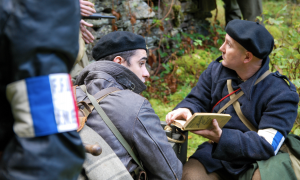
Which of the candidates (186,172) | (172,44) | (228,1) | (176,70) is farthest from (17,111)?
(228,1)

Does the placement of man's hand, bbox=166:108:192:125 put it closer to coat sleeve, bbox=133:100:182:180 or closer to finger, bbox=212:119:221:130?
finger, bbox=212:119:221:130

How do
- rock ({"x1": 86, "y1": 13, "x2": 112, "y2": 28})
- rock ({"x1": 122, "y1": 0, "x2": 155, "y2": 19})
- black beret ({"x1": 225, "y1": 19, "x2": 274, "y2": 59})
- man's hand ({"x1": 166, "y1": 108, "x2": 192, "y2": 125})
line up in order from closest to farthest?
black beret ({"x1": 225, "y1": 19, "x2": 274, "y2": 59}) < man's hand ({"x1": 166, "y1": 108, "x2": 192, "y2": 125}) < rock ({"x1": 86, "y1": 13, "x2": 112, "y2": 28}) < rock ({"x1": 122, "y1": 0, "x2": 155, "y2": 19})

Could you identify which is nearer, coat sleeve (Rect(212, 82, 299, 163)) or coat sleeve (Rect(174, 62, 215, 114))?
coat sleeve (Rect(212, 82, 299, 163))

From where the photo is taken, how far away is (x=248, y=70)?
7.04ft

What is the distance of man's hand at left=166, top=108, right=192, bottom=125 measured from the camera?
225 cm

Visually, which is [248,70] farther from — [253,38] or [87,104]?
[87,104]

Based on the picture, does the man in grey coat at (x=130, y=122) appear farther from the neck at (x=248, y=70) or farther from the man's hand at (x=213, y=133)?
the neck at (x=248, y=70)

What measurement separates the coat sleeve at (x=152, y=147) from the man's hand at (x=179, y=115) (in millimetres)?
608

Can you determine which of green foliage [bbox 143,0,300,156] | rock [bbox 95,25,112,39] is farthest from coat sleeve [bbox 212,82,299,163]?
rock [bbox 95,25,112,39]

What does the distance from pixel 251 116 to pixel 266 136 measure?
22cm

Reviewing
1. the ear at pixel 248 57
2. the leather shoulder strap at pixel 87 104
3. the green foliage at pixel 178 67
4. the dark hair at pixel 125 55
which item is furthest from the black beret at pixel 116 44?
the green foliage at pixel 178 67

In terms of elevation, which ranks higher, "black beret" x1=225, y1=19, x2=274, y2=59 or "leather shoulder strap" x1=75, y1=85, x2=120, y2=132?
"black beret" x1=225, y1=19, x2=274, y2=59

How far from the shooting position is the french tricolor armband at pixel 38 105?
26.1 inches

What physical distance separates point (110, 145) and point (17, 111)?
853 millimetres
